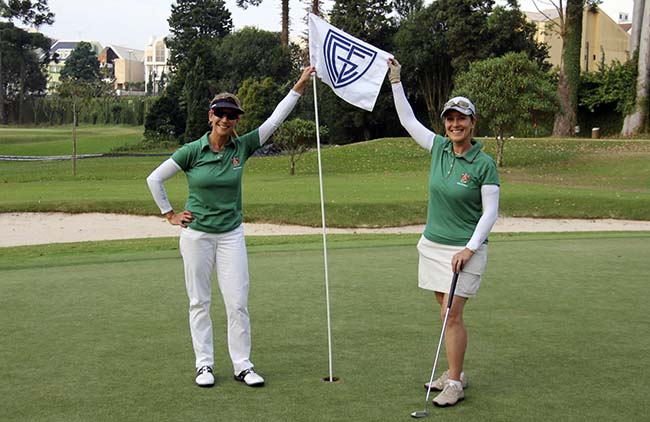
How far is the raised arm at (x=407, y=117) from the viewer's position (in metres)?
5.68

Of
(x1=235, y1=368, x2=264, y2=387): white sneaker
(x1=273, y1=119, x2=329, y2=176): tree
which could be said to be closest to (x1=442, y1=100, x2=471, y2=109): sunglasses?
(x1=235, y1=368, x2=264, y2=387): white sneaker

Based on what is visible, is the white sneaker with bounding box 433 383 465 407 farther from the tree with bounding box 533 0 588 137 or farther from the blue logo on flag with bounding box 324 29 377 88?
the tree with bounding box 533 0 588 137

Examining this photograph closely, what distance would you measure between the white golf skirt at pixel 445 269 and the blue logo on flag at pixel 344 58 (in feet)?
5.00

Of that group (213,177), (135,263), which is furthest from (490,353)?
(135,263)

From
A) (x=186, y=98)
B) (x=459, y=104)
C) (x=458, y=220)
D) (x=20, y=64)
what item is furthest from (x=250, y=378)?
(x=20, y=64)

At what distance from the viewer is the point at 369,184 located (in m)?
25.6

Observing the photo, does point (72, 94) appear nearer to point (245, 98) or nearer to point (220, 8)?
point (245, 98)

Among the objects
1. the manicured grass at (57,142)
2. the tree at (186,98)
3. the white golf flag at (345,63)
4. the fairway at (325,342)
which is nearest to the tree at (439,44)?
the tree at (186,98)

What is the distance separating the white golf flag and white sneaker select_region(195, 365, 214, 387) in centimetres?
219

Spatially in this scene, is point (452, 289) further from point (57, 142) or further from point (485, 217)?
point (57, 142)

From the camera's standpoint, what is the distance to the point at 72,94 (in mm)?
36469

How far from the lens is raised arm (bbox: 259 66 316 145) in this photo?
19.6 ft

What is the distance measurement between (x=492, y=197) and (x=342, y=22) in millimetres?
47530

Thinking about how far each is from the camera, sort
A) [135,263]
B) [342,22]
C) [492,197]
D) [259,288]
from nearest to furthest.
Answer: [492,197] → [259,288] → [135,263] → [342,22]
